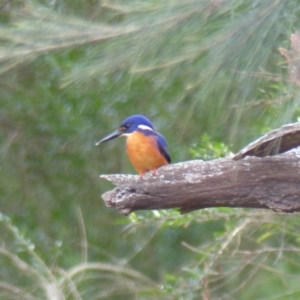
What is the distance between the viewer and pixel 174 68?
146 centimetres

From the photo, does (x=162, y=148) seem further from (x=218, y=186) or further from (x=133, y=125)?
(x=218, y=186)

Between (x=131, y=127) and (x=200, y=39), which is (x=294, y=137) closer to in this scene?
(x=200, y=39)

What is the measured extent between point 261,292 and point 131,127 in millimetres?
1634

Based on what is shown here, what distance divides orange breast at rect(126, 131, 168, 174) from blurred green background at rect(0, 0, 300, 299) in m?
0.12

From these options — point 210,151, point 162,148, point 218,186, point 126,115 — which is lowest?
point 126,115

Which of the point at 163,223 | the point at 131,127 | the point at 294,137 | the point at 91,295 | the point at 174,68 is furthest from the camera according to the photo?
the point at 91,295

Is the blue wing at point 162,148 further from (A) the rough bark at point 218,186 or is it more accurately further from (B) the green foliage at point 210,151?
(A) the rough bark at point 218,186

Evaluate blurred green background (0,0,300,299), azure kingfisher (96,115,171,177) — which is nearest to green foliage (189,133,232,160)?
blurred green background (0,0,300,299)

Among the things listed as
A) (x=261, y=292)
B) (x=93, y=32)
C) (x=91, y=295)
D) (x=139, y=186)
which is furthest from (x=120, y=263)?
(x=93, y=32)

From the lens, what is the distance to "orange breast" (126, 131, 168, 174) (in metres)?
2.52

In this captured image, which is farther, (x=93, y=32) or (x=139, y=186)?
A: (x=139, y=186)

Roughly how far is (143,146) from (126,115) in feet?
3.81

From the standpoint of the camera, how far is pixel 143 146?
260 cm

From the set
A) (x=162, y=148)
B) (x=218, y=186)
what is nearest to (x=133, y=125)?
(x=162, y=148)
